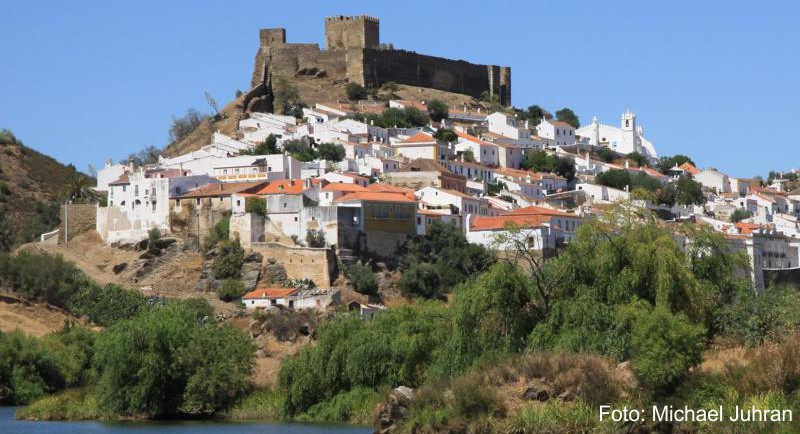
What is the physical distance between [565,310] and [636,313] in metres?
1.95

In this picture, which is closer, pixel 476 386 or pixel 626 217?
pixel 476 386

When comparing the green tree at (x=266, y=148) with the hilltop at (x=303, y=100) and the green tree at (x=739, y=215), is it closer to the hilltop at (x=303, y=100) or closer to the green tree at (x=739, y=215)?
the hilltop at (x=303, y=100)

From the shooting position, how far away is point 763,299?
1652 inches

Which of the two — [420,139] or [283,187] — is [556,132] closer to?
[420,139]

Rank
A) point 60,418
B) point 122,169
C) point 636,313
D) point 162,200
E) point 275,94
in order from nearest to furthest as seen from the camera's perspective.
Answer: point 636,313
point 60,418
point 162,200
point 122,169
point 275,94

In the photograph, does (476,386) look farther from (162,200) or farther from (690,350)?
(162,200)

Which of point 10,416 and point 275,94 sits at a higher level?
point 275,94

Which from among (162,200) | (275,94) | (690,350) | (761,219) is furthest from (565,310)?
(275,94)

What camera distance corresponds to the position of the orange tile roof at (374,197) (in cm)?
7075

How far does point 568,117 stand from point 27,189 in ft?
122

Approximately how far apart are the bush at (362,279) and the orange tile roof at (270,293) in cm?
259

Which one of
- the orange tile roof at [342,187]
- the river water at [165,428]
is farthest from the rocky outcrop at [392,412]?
the orange tile roof at [342,187]

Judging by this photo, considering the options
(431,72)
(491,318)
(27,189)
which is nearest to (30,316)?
(491,318)

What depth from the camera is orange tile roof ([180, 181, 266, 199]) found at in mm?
72562
